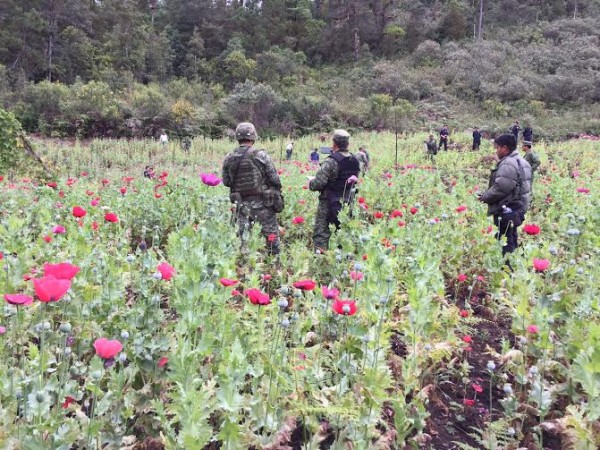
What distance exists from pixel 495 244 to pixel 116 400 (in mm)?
3559

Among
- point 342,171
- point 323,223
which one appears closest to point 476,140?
point 323,223

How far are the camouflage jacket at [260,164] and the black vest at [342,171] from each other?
2.10 feet

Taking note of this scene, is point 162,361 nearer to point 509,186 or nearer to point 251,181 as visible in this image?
point 251,181

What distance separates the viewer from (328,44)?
45969 millimetres

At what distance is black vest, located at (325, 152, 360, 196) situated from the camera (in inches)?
208

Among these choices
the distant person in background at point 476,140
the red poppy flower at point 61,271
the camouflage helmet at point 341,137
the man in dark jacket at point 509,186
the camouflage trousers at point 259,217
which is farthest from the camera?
the distant person in background at point 476,140

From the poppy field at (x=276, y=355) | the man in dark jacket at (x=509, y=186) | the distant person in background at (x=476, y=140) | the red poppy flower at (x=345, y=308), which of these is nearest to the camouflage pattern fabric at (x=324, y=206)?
the poppy field at (x=276, y=355)

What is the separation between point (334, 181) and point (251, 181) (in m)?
0.93

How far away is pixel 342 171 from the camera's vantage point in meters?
5.33

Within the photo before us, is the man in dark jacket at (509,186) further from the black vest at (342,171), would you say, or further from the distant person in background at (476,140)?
the distant person in background at (476,140)

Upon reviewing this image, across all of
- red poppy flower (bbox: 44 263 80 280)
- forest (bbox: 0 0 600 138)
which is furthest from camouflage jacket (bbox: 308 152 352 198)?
forest (bbox: 0 0 600 138)

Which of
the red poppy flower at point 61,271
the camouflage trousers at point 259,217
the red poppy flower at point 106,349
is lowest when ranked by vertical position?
the camouflage trousers at point 259,217

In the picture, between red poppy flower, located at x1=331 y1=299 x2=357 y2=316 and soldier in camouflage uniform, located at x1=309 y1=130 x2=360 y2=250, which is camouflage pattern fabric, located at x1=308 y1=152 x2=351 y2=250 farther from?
red poppy flower, located at x1=331 y1=299 x2=357 y2=316

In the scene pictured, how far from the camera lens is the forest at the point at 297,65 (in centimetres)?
2700
